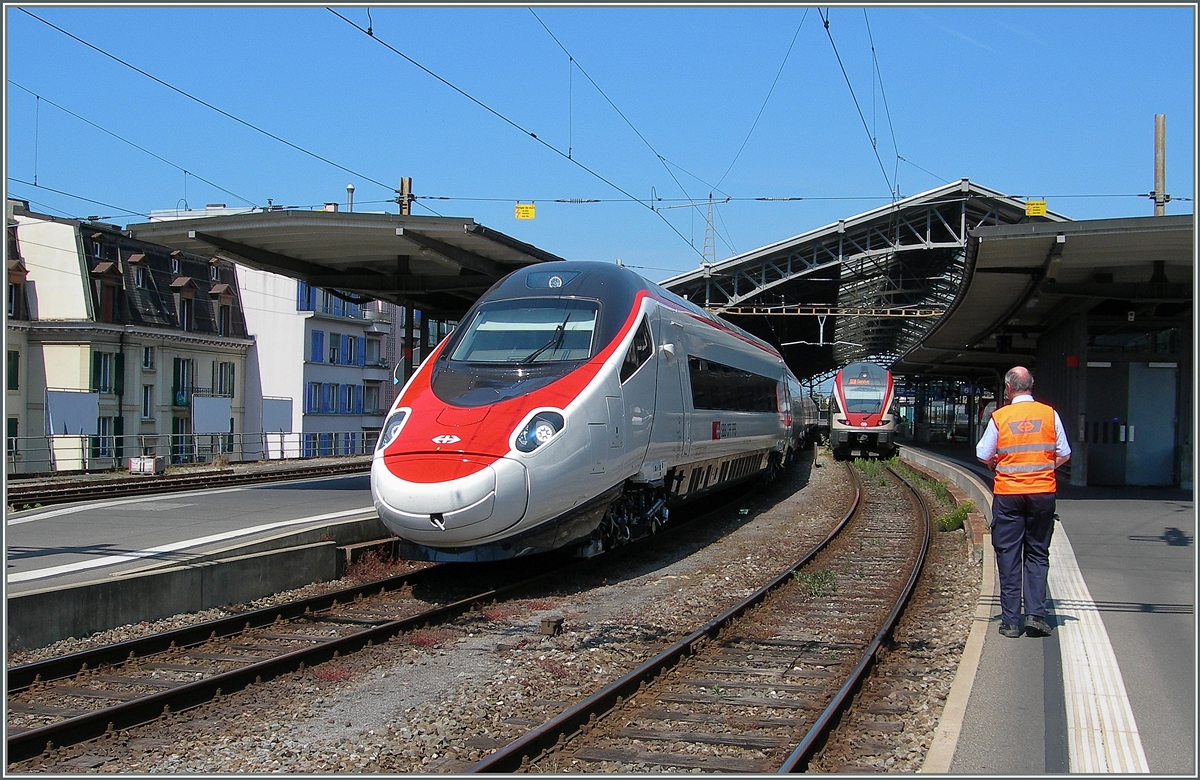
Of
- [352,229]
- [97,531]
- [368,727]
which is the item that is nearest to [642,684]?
[368,727]

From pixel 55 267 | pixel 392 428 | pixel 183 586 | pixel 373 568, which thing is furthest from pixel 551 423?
pixel 55 267

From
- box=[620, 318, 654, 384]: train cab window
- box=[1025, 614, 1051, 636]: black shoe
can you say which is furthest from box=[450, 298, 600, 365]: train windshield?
box=[1025, 614, 1051, 636]: black shoe

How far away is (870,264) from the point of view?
1587 inches

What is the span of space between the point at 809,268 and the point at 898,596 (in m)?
29.2

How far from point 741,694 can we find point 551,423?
3505 millimetres

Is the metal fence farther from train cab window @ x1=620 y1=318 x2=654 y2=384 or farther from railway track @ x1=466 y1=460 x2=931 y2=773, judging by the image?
railway track @ x1=466 y1=460 x2=931 y2=773

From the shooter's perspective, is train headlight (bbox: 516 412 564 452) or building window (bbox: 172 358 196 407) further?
building window (bbox: 172 358 196 407)

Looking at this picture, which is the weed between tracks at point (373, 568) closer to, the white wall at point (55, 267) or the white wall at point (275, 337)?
the white wall at point (55, 267)

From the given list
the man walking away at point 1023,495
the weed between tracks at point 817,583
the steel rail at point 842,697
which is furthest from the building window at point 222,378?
the man walking away at point 1023,495

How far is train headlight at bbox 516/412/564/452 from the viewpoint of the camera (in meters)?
9.01

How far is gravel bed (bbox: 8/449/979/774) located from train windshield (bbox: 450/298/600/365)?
2388 mm

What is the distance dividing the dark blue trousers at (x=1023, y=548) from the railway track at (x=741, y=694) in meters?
1.01

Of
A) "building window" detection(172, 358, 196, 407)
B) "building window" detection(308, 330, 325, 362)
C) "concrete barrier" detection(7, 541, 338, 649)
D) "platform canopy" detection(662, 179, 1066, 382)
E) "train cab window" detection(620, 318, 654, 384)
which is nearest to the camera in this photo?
"concrete barrier" detection(7, 541, 338, 649)

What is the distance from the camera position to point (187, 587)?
8.70 meters
